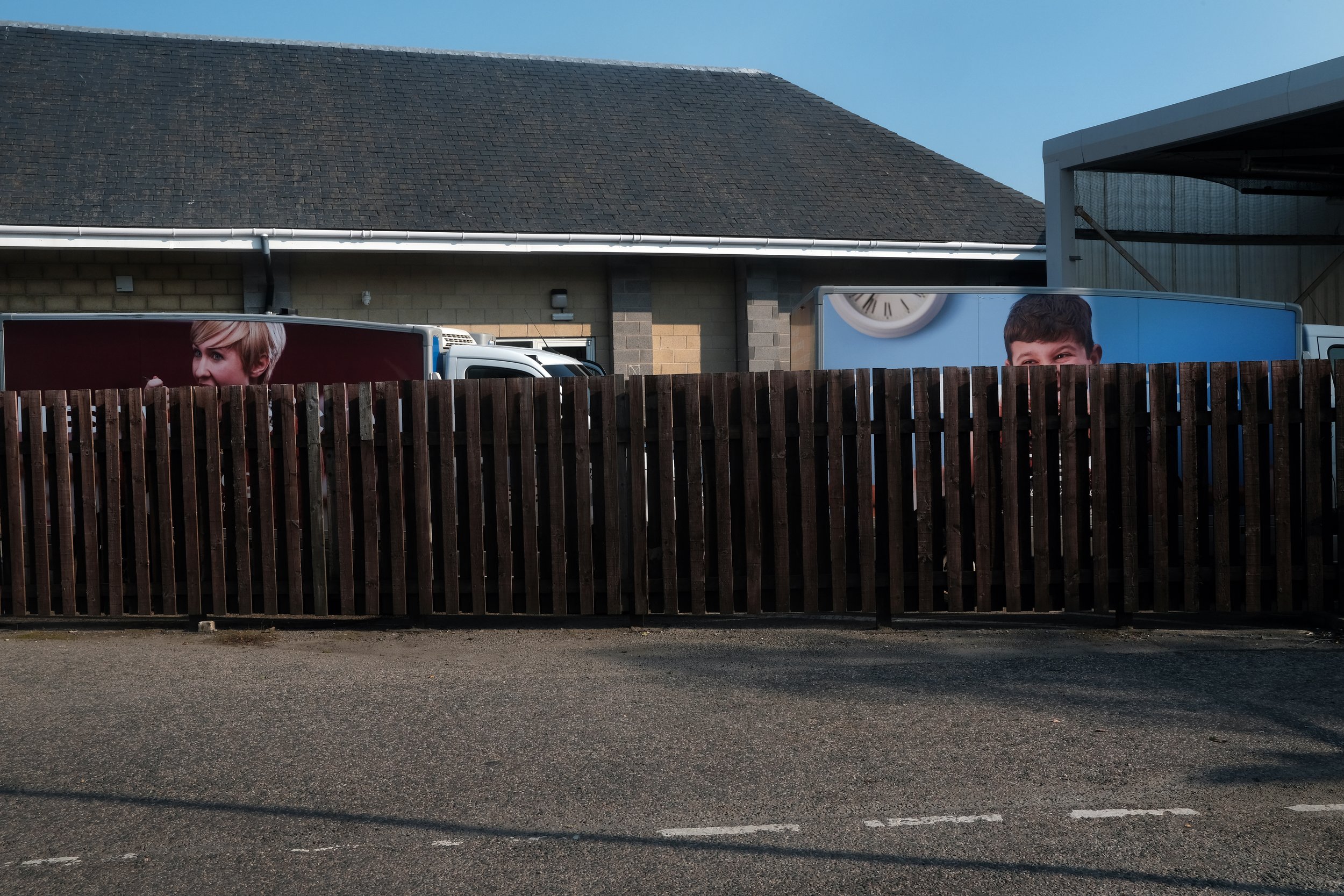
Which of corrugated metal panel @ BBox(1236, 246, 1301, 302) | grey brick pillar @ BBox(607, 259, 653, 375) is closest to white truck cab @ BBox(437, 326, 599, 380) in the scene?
grey brick pillar @ BBox(607, 259, 653, 375)

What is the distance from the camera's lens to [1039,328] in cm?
1191

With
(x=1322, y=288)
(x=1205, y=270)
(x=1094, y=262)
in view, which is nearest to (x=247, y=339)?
(x=1094, y=262)

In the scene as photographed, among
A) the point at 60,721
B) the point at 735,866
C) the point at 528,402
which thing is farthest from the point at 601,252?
the point at 735,866

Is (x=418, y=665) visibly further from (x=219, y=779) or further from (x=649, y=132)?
(x=649, y=132)

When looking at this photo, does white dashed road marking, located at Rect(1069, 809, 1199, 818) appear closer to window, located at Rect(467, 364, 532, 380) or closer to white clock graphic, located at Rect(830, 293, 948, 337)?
white clock graphic, located at Rect(830, 293, 948, 337)

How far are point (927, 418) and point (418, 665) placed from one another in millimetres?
3595

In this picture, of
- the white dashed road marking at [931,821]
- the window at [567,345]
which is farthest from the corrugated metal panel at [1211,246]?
the white dashed road marking at [931,821]

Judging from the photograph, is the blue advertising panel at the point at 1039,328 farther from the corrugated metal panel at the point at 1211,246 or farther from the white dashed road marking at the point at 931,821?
the white dashed road marking at the point at 931,821

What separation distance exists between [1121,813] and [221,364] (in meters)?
8.83

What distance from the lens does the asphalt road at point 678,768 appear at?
3.94 meters

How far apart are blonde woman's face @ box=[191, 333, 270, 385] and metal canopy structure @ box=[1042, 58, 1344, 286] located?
11.2 meters

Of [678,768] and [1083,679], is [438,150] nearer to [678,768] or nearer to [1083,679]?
[1083,679]

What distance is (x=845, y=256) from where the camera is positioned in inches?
720

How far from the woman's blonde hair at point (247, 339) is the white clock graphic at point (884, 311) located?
5.06 meters
